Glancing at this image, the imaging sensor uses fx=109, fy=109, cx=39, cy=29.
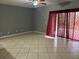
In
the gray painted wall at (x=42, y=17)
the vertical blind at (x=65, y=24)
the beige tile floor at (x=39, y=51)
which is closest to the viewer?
the beige tile floor at (x=39, y=51)

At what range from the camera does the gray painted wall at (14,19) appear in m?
7.01

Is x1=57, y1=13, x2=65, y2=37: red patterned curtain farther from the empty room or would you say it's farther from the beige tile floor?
the beige tile floor

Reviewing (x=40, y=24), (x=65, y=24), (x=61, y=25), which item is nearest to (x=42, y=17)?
(x=40, y=24)

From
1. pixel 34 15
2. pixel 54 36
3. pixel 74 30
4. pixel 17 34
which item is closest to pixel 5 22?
pixel 17 34

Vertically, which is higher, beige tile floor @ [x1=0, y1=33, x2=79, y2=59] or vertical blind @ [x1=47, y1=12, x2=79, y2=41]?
vertical blind @ [x1=47, y1=12, x2=79, y2=41]

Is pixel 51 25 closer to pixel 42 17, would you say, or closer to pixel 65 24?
pixel 65 24

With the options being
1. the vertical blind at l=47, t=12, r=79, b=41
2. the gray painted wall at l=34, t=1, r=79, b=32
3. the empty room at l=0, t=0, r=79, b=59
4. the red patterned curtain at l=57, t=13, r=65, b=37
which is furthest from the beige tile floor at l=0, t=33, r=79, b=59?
the gray painted wall at l=34, t=1, r=79, b=32

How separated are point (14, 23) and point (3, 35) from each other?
3.94ft

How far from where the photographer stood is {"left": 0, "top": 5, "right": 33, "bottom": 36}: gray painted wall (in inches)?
276

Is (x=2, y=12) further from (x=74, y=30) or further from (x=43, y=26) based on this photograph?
(x=74, y=30)

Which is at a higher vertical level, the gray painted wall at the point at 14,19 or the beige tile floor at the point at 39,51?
the gray painted wall at the point at 14,19

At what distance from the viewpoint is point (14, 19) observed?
7.72 meters

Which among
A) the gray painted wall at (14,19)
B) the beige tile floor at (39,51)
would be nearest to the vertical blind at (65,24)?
the beige tile floor at (39,51)

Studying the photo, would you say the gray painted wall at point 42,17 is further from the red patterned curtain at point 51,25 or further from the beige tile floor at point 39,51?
the beige tile floor at point 39,51
